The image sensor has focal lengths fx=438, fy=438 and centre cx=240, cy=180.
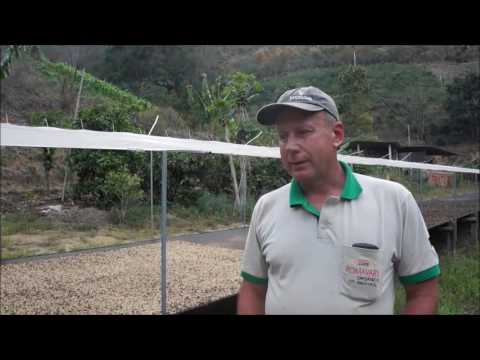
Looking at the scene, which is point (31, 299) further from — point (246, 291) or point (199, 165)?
point (199, 165)

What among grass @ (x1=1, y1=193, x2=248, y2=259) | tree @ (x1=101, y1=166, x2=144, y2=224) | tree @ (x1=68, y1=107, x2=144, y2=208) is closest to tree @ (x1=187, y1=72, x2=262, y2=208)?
grass @ (x1=1, y1=193, x2=248, y2=259)

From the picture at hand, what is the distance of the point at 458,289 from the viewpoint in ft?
18.9

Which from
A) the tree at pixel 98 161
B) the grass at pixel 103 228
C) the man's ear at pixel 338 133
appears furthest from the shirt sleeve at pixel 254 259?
the tree at pixel 98 161

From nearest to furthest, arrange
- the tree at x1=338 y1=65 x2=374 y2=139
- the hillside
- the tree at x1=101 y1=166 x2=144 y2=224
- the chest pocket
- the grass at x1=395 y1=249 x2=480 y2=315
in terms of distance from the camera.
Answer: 1. the chest pocket
2. the grass at x1=395 y1=249 x2=480 y2=315
3. the tree at x1=101 y1=166 x2=144 y2=224
4. the hillside
5. the tree at x1=338 y1=65 x2=374 y2=139

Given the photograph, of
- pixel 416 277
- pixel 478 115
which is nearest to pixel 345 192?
pixel 416 277

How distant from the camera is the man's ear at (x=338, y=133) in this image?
106cm

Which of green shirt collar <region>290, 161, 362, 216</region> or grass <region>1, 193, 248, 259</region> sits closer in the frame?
green shirt collar <region>290, 161, 362, 216</region>

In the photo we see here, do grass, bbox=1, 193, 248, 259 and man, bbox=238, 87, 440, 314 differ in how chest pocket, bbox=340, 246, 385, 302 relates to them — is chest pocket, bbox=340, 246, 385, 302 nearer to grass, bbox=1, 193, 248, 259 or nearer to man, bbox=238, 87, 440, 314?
man, bbox=238, 87, 440, 314

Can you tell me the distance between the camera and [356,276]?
37.9 inches

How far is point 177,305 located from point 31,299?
1279 millimetres

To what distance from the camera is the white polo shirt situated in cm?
97

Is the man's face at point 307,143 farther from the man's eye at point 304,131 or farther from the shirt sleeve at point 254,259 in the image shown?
the shirt sleeve at point 254,259

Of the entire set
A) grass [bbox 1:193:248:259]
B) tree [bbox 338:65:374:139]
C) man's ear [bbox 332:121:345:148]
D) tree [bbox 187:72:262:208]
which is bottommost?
grass [bbox 1:193:248:259]

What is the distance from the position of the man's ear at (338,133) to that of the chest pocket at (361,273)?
10.2 inches
